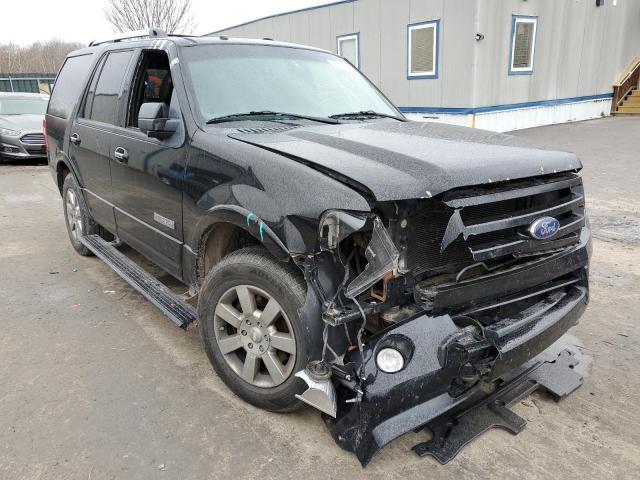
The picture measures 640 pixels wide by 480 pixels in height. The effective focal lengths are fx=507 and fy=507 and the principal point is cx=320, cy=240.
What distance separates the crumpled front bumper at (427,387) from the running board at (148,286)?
1.27 metres

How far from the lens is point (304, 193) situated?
231 centimetres

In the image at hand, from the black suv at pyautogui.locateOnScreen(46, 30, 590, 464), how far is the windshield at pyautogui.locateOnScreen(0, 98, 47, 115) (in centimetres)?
1125

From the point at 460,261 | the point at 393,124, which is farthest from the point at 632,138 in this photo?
the point at 460,261

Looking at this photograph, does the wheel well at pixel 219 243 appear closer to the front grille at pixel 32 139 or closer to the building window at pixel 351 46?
the front grille at pixel 32 139

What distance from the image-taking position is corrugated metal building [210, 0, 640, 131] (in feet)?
41.9

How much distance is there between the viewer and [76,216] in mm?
5316

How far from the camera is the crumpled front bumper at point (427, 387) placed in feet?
7.34

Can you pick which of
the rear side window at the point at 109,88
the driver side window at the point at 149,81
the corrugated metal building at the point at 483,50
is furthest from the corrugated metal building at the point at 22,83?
the driver side window at the point at 149,81

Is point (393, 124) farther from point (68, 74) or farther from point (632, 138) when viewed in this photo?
point (632, 138)

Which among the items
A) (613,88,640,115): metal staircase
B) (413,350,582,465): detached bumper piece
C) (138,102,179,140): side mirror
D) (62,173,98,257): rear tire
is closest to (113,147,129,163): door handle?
(138,102,179,140): side mirror

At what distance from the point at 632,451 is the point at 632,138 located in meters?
12.8

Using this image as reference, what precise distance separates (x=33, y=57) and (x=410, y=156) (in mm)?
48142

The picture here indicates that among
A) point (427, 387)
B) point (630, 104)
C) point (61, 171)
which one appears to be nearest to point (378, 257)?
point (427, 387)

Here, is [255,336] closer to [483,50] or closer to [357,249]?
[357,249]
